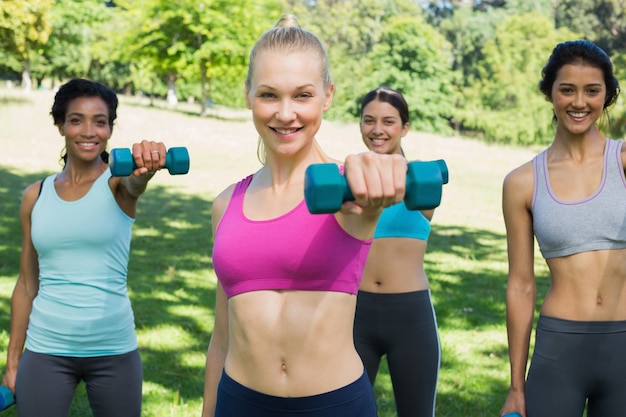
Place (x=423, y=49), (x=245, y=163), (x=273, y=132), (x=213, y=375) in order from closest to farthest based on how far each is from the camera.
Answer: (x=273, y=132), (x=213, y=375), (x=245, y=163), (x=423, y=49)

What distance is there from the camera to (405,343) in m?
4.11

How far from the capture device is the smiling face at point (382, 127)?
14.6 ft

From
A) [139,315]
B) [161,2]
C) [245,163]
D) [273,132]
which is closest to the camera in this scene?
[273,132]

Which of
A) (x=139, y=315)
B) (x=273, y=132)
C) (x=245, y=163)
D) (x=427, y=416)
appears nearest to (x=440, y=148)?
(x=245, y=163)

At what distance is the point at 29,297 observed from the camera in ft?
11.6

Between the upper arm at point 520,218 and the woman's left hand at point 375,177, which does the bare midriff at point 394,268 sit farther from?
the woman's left hand at point 375,177

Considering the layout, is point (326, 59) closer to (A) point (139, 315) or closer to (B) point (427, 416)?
(B) point (427, 416)

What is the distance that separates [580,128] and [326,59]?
1396 millimetres

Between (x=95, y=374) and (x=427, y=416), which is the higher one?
(x=95, y=374)

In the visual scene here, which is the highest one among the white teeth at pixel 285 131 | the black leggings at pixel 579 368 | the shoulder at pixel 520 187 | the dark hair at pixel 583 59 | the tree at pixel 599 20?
the tree at pixel 599 20

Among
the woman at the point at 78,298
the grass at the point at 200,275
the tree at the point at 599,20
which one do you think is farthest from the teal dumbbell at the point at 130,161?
the tree at the point at 599,20

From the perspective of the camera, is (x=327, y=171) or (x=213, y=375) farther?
(x=213, y=375)

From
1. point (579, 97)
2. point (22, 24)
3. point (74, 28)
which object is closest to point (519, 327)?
point (579, 97)

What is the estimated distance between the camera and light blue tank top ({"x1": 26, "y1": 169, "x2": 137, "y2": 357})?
3324mm
